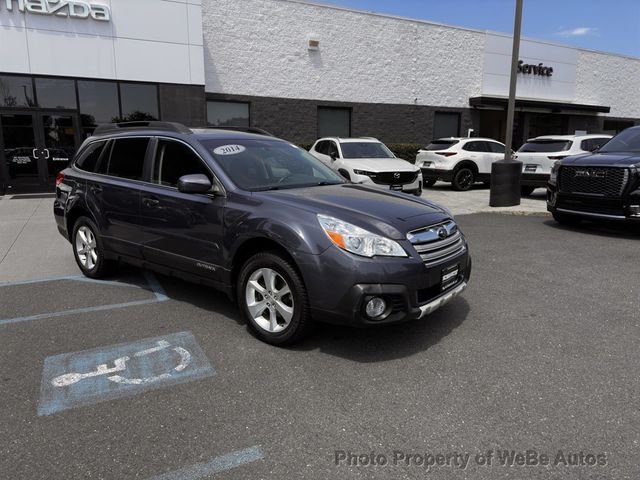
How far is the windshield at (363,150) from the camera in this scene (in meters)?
12.7

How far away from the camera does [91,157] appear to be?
5.76 metres

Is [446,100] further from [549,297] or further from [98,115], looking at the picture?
[549,297]

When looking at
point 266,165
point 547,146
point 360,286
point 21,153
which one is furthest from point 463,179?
point 21,153

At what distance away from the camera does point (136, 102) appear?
14633mm

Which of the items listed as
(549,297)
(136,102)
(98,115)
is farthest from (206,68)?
(549,297)

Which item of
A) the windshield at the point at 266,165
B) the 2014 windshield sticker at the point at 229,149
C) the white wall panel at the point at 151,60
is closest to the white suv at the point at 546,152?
the windshield at the point at 266,165

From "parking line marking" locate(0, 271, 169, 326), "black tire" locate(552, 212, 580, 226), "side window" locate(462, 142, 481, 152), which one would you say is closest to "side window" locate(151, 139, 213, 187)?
"parking line marking" locate(0, 271, 169, 326)

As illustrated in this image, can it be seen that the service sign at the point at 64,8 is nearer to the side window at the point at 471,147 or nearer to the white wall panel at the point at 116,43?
the white wall panel at the point at 116,43

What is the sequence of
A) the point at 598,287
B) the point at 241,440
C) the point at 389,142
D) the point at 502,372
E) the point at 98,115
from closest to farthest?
1. the point at 241,440
2. the point at 502,372
3. the point at 598,287
4. the point at 98,115
5. the point at 389,142

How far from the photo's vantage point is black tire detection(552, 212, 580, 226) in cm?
888

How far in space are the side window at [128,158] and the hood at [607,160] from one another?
7015mm

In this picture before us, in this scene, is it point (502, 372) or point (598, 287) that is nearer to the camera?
point (502, 372)

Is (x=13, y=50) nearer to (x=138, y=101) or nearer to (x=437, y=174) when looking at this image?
(x=138, y=101)

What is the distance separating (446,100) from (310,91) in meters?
6.47
